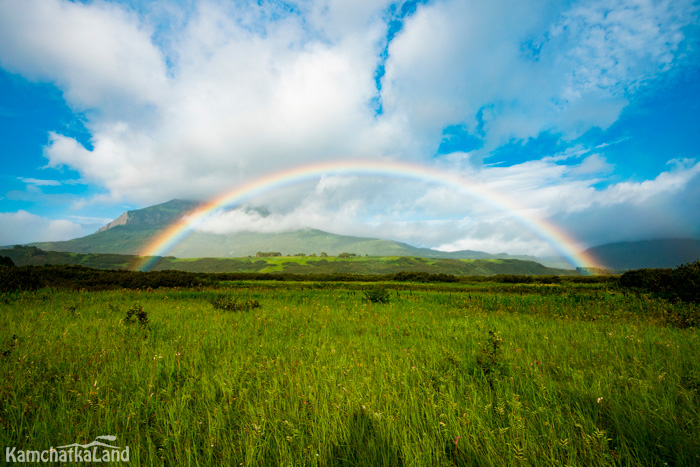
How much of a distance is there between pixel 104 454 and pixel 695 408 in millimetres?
6224

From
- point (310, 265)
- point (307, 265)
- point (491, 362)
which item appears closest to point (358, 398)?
point (491, 362)

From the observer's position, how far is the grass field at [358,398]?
2.58 m

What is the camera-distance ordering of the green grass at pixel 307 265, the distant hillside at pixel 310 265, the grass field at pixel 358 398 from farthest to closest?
1. the distant hillside at pixel 310 265
2. the green grass at pixel 307 265
3. the grass field at pixel 358 398

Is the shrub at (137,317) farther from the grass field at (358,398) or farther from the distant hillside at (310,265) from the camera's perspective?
the distant hillside at (310,265)

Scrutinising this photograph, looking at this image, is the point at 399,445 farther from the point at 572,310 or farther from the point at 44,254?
the point at 44,254

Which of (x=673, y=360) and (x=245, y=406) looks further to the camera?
(x=673, y=360)

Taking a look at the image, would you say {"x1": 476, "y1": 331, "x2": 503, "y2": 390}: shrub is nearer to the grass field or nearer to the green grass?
the grass field

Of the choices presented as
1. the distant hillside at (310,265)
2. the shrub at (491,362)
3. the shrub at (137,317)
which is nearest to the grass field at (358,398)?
the shrub at (491,362)

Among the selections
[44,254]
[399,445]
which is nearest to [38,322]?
[399,445]

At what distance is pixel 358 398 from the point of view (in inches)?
136

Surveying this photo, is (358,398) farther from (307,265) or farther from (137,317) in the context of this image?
(307,265)

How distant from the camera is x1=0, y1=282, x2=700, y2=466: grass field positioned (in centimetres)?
258

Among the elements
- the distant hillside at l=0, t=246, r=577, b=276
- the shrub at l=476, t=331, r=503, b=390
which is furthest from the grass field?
the distant hillside at l=0, t=246, r=577, b=276

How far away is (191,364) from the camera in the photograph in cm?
502
